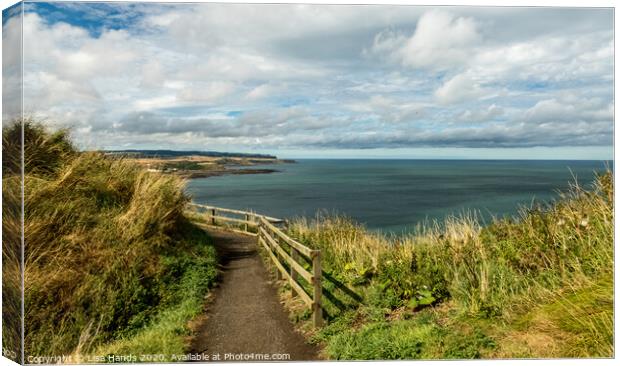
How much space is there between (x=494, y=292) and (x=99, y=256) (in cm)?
676

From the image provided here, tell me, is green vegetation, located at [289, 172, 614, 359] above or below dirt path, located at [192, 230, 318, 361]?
above

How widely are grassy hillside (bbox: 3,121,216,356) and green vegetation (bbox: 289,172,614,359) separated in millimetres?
2578

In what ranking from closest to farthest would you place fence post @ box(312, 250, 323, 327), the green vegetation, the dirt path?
1. the green vegetation
2. the dirt path
3. fence post @ box(312, 250, 323, 327)

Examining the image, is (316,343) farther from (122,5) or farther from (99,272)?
(122,5)

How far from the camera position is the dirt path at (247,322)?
21.5 feet

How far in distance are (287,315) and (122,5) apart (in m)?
5.38

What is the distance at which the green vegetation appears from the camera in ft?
18.5

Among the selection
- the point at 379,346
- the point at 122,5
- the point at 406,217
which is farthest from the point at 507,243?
the point at 406,217

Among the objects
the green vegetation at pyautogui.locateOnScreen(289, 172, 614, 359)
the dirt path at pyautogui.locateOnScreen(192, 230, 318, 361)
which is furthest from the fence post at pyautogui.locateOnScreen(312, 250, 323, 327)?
the dirt path at pyautogui.locateOnScreen(192, 230, 318, 361)

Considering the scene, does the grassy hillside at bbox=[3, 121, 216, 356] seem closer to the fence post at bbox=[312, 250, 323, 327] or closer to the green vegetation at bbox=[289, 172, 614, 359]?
the fence post at bbox=[312, 250, 323, 327]

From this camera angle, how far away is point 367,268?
880 cm

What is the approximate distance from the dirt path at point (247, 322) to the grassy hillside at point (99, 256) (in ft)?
1.21

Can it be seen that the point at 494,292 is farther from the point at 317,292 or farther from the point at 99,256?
the point at 99,256

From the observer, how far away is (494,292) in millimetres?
6559
